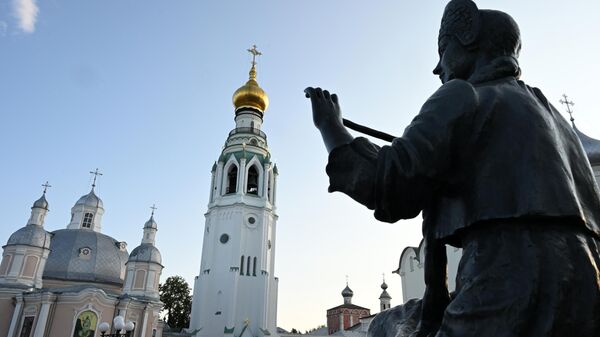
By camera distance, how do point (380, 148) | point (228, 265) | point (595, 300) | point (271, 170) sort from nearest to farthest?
point (595, 300), point (380, 148), point (228, 265), point (271, 170)

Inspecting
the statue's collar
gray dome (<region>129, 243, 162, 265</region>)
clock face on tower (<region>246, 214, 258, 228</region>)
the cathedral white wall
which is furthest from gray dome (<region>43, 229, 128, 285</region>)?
the statue's collar

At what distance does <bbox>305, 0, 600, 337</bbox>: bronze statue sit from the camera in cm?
126

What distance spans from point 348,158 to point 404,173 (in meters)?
0.23

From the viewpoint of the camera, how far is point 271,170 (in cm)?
4253

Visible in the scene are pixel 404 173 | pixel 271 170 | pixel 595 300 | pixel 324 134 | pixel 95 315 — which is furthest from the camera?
pixel 271 170

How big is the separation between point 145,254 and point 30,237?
30.8ft

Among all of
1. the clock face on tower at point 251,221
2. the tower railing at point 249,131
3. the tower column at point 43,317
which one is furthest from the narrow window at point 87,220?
the clock face on tower at point 251,221

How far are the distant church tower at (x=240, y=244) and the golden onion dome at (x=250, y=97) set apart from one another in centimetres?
115

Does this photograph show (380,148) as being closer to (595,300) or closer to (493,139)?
(493,139)

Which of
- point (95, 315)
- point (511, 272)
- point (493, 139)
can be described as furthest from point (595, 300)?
point (95, 315)

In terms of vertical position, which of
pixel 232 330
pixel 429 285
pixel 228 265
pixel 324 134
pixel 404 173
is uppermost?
pixel 228 265

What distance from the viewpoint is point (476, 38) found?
1.73m

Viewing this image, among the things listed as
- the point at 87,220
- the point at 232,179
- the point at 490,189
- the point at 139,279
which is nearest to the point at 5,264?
the point at 139,279

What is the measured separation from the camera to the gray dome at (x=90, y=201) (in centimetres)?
5084
